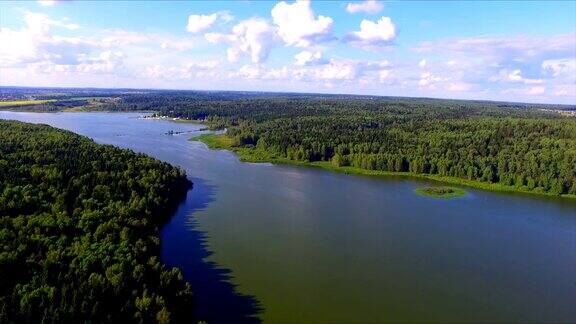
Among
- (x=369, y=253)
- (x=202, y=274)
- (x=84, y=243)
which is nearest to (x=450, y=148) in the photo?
(x=369, y=253)

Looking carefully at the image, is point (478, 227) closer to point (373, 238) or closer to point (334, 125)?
→ point (373, 238)

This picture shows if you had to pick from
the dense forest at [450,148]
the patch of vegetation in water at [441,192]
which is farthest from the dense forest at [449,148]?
the patch of vegetation in water at [441,192]

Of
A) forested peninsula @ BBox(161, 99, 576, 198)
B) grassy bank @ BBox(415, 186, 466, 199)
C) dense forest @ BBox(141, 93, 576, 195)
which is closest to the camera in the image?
grassy bank @ BBox(415, 186, 466, 199)

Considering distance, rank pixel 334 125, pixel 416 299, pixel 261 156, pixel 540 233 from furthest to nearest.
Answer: pixel 334 125
pixel 261 156
pixel 540 233
pixel 416 299

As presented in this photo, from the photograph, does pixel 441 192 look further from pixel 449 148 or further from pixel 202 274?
pixel 202 274

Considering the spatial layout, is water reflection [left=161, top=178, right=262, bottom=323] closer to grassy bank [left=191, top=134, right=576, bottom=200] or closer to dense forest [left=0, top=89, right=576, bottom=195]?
grassy bank [left=191, top=134, right=576, bottom=200]

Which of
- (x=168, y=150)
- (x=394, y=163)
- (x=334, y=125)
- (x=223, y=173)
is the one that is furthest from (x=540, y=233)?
(x=334, y=125)

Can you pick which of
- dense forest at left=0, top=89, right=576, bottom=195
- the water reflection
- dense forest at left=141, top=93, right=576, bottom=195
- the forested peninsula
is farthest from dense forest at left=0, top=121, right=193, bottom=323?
dense forest at left=141, top=93, right=576, bottom=195
